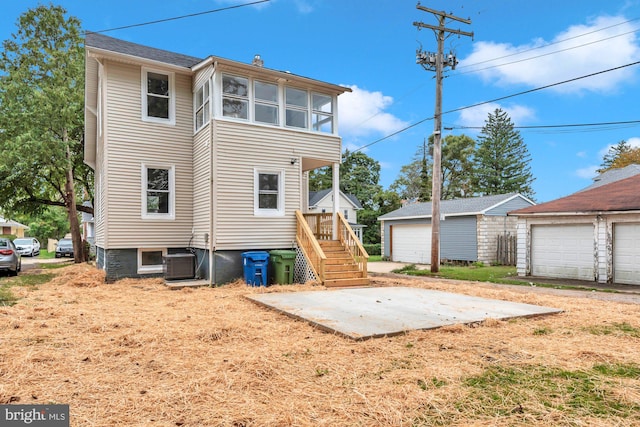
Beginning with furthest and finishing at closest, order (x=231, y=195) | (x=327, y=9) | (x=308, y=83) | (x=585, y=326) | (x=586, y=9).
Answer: (x=327, y=9) → (x=586, y=9) → (x=308, y=83) → (x=231, y=195) → (x=585, y=326)

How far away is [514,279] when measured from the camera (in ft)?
41.7

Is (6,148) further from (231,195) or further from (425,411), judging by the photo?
(425,411)

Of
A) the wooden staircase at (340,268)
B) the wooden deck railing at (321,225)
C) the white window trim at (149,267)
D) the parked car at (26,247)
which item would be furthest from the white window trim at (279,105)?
the parked car at (26,247)

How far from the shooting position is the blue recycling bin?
10.6 m

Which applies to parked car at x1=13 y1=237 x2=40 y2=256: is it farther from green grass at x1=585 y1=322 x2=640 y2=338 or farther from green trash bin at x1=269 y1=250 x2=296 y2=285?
green grass at x1=585 y1=322 x2=640 y2=338

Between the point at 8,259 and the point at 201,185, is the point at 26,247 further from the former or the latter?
the point at 201,185

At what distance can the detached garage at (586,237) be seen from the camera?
11.0 metres

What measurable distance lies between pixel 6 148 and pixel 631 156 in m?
44.1

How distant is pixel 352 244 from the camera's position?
11.5m

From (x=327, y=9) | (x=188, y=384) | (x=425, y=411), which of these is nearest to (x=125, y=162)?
(x=188, y=384)

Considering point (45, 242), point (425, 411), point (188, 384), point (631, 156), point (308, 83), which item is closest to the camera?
point (425, 411)

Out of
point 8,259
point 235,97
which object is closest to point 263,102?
point 235,97

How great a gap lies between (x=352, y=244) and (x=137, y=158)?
263 inches

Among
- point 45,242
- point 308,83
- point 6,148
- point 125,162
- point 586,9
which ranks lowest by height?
point 45,242
